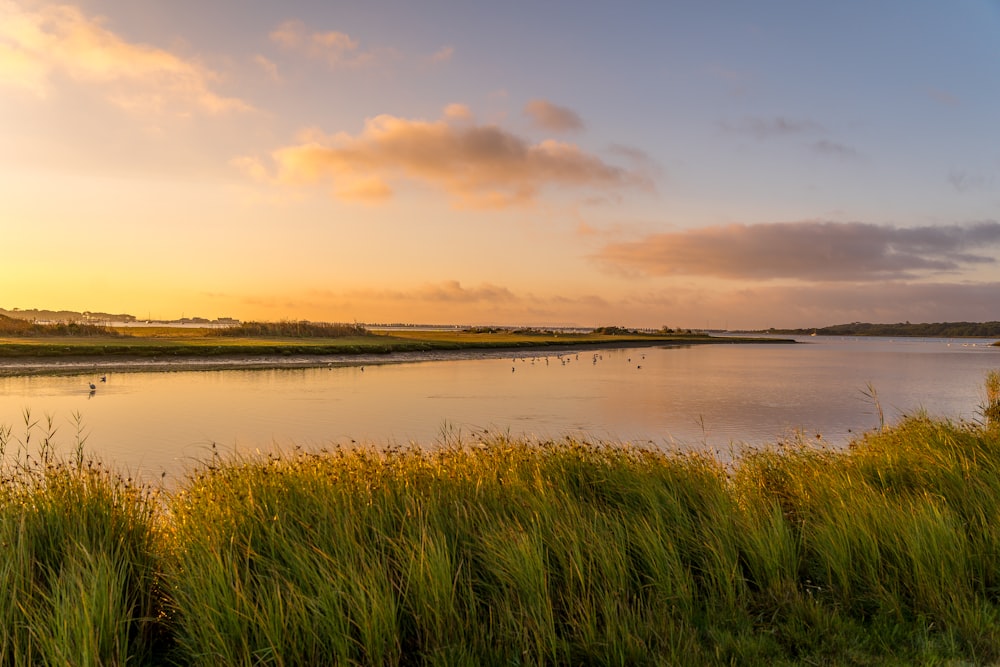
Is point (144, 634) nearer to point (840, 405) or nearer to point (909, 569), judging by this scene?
point (909, 569)

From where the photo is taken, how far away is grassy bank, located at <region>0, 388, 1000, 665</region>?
186 inches

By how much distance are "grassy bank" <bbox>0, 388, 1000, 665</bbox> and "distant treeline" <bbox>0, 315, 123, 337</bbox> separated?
62.1m

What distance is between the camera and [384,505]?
6527mm

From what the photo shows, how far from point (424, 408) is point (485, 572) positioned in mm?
17961

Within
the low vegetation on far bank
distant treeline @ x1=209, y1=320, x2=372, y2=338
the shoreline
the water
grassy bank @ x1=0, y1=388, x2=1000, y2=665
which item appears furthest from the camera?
distant treeline @ x1=209, y1=320, x2=372, y2=338

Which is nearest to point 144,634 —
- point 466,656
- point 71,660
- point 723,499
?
point 71,660

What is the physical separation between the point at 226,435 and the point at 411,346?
4813 centimetres

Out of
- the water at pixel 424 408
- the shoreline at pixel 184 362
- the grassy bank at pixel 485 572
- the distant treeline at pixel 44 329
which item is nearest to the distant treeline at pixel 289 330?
Result: the distant treeline at pixel 44 329

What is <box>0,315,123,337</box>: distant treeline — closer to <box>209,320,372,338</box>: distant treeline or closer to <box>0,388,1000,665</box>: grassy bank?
<box>209,320,372,338</box>: distant treeline

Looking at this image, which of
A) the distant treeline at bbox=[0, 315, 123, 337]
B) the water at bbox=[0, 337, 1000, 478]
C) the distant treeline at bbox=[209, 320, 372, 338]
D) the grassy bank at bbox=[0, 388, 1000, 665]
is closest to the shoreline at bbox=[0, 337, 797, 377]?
the water at bbox=[0, 337, 1000, 478]

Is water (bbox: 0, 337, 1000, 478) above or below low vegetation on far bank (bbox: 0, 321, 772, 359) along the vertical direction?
below

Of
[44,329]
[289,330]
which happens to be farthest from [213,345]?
[289,330]

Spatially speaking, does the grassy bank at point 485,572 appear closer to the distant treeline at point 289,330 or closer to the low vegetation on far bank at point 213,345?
the low vegetation on far bank at point 213,345

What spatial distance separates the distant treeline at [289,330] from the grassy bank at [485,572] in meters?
71.0
